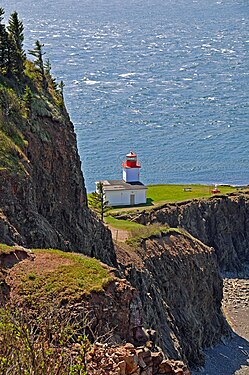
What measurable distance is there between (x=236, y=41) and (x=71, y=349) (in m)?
161

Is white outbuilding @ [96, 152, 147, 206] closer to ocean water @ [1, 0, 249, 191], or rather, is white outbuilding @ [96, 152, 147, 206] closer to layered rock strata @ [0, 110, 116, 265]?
ocean water @ [1, 0, 249, 191]

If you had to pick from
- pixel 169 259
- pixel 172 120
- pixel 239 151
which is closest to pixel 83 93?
pixel 172 120

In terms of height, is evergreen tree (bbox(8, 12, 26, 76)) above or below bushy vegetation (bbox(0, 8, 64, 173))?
above

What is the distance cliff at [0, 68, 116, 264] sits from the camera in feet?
105

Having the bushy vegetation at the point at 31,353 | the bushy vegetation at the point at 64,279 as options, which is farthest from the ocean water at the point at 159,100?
the bushy vegetation at the point at 31,353

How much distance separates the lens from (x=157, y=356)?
20234mm

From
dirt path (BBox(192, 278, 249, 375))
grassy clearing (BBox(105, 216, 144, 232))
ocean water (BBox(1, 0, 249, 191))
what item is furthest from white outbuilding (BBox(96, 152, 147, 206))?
ocean water (BBox(1, 0, 249, 191))

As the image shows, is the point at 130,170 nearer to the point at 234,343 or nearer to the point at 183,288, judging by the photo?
Result: the point at 183,288

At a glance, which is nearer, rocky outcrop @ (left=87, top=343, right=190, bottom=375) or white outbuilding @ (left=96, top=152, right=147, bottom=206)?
rocky outcrop @ (left=87, top=343, right=190, bottom=375)

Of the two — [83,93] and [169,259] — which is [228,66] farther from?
[169,259]

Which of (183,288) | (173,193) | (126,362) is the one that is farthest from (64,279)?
(173,193)

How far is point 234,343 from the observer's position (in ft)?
180

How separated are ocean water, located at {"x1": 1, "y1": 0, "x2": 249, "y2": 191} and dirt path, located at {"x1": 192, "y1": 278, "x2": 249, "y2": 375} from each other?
2757 cm

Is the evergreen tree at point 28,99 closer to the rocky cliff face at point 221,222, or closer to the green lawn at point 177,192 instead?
the rocky cliff face at point 221,222
